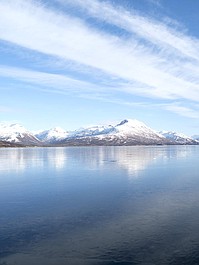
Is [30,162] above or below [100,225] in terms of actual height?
above

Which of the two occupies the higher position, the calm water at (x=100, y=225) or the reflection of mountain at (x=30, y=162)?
the reflection of mountain at (x=30, y=162)

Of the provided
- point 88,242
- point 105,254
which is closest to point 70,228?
point 88,242

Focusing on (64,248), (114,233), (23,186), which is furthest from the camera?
(23,186)

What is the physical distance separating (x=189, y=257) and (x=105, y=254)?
15.4 feet

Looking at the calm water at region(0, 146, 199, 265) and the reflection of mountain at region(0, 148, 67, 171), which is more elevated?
the reflection of mountain at region(0, 148, 67, 171)

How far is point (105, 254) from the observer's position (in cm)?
1862

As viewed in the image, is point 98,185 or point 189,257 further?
point 98,185

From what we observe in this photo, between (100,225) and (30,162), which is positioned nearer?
(100,225)

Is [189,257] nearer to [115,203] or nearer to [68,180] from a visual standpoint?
[115,203]

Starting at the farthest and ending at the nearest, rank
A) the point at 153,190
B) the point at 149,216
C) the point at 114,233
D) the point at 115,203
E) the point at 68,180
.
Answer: the point at 68,180 < the point at 153,190 < the point at 115,203 < the point at 149,216 < the point at 114,233

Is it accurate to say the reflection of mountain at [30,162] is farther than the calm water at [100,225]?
Yes

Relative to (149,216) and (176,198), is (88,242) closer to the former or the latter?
(149,216)

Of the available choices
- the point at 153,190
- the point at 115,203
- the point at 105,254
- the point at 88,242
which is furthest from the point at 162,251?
the point at 153,190

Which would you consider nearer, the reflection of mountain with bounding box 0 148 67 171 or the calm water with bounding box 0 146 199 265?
the calm water with bounding box 0 146 199 265
